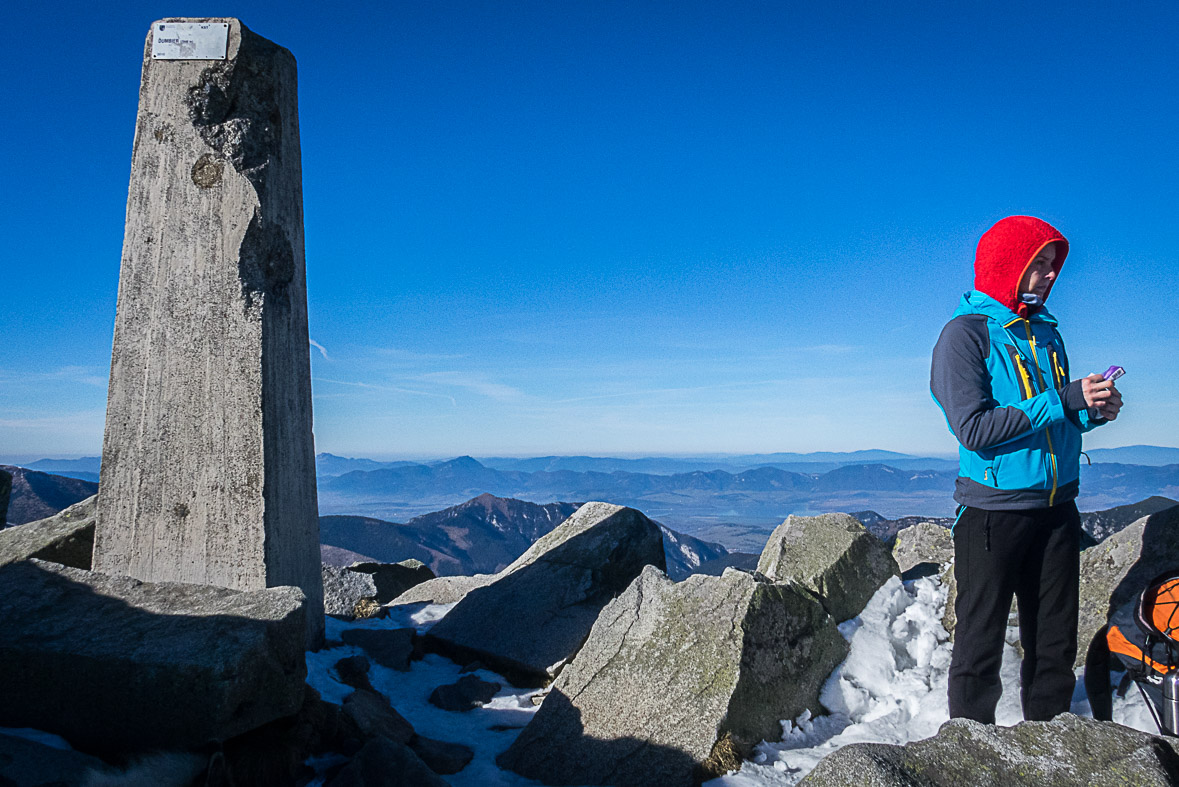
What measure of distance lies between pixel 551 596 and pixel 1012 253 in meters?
4.79

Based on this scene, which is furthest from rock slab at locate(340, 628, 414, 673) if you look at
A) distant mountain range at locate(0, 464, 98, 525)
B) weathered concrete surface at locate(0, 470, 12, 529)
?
distant mountain range at locate(0, 464, 98, 525)

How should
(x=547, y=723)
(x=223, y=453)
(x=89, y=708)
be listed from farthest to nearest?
(x=223, y=453) < (x=547, y=723) < (x=89, y=708)

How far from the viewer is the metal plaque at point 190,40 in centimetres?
550

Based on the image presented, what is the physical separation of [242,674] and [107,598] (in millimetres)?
1157

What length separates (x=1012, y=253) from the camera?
12.3ft

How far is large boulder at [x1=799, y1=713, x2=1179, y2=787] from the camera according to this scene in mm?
2246

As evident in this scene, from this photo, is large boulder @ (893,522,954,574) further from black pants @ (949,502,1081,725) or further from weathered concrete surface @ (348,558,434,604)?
weathered concrete surface @ (348,558,434,604)

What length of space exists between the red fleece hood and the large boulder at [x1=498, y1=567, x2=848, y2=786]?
234 centimetres

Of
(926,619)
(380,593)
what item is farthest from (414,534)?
(926,619)

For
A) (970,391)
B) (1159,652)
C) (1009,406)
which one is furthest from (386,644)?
(1159,652)

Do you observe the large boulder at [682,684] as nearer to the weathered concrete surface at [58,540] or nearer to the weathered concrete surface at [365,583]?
the weathered concrete surface at [365,583]

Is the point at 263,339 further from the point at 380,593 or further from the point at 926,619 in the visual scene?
the point at 926,619

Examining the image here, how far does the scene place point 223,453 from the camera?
5238 mm

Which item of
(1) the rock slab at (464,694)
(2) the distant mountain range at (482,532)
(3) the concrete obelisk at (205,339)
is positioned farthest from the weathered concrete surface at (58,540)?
(2) the distant mountain range at (482,532)
